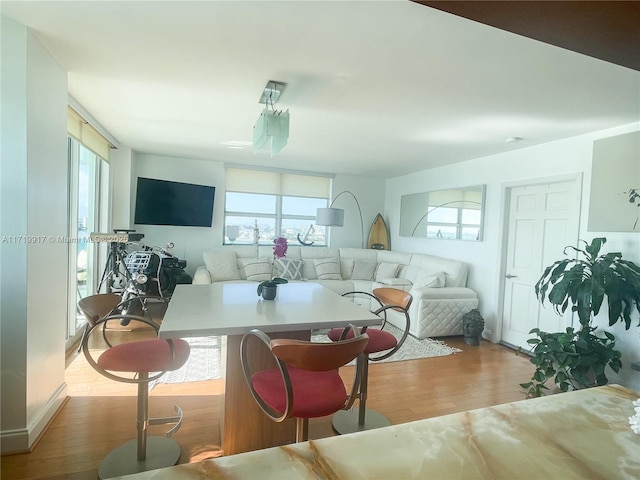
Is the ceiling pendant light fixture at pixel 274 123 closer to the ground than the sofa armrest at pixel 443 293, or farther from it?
farther from it

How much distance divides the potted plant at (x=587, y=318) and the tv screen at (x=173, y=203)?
473 centimetres

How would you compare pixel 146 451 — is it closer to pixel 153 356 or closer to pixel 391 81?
pixel 153 356

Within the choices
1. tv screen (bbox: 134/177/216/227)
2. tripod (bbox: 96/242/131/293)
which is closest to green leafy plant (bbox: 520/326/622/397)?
tripod (bbox: 96/242/131/293)

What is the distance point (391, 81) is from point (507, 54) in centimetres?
70

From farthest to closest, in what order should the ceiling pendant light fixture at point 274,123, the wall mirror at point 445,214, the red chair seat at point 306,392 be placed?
the wall mirror at point 445,214
the ceiling pendant light fixture at point 274,123
the red chair seat at point 306,392

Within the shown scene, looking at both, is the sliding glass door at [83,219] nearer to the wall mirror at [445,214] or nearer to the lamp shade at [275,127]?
the lamp shade at [275,127]

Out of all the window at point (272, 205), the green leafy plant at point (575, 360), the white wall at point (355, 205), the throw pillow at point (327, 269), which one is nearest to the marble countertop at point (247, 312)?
the green leafy plant at point (575, 360)

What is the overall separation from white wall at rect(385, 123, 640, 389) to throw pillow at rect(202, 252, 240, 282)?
301 cm

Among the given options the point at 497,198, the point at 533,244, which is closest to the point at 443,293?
the point at 533,244

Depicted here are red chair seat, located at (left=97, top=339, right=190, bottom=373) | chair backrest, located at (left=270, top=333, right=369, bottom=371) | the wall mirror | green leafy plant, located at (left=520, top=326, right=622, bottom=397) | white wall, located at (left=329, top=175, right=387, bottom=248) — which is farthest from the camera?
white wall, located at (left=329, top=175, right=387, bottom=248)

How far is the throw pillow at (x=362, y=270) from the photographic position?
18.6 ft

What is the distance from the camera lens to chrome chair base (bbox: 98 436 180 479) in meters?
1.73

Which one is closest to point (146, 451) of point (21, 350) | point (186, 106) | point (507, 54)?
point (21, 350)

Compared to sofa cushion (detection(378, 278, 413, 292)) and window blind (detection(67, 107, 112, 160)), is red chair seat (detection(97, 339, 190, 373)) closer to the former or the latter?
window blind (detection(67, 107, 112, 160))
